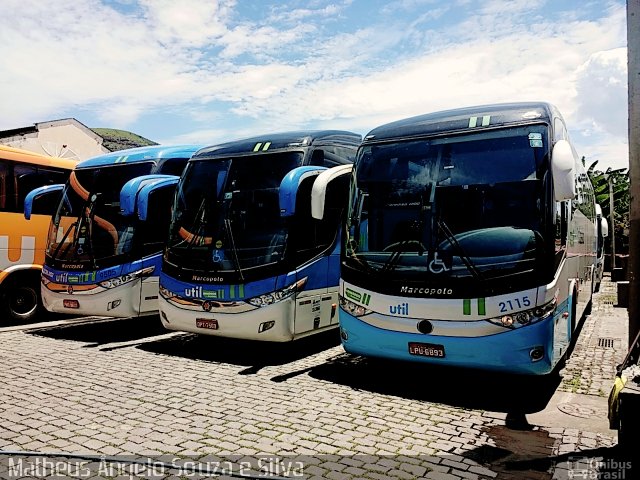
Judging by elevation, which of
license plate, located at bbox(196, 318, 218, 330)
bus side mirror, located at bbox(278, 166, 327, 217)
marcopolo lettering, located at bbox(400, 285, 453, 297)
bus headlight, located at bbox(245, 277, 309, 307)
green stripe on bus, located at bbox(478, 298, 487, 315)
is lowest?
license plate, located at bbox(196, 318, 218, 330)

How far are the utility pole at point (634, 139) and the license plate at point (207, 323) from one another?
17.8ft

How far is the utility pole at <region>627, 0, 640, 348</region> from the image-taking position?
454 centimetres

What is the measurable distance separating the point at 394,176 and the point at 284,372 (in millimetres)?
3082

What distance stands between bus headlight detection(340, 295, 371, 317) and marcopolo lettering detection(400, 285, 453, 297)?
0.60 m

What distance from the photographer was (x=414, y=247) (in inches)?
251

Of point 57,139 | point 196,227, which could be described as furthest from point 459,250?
point 57,139

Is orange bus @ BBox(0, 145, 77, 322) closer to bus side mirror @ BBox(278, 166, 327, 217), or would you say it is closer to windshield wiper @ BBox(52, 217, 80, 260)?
windshield wiper @ BBox(52, 217, 80, 260)

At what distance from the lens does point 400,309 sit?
6316 millimetres

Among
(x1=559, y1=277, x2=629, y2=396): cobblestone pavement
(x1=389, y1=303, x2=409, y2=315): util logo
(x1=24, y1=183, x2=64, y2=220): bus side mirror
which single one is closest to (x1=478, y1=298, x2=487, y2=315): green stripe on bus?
(x1=389, y1=303, x2=409, y2=315): util logo

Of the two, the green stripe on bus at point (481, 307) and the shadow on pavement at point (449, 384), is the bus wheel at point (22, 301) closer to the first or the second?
the shadow on pavement at point (449, 384)

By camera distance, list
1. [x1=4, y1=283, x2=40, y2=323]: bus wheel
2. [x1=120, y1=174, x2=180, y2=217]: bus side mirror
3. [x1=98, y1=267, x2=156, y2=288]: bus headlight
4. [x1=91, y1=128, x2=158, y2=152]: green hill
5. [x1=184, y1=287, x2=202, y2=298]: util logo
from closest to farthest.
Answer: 1. [x1=184, y1=287, x2=202, y2=298]: util logo
2. [x1=120, y1=174, x2=180, y2=217]: bus side mirror
3. [x1=98, y1=267, x2=156, y2=288]: bus headlight
4. [x1=4, y1=283, x2=40, y2=323]: bus wheel
5. [x1=91, y1=128, x2=158, y2=152]: green hill

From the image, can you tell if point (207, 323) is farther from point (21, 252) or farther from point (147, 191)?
point (21, 252)

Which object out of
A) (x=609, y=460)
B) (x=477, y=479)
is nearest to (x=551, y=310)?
(x=609, y=460)

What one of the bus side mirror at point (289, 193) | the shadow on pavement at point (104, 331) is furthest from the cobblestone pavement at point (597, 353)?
the shadow on pavement at point (104, 331)
